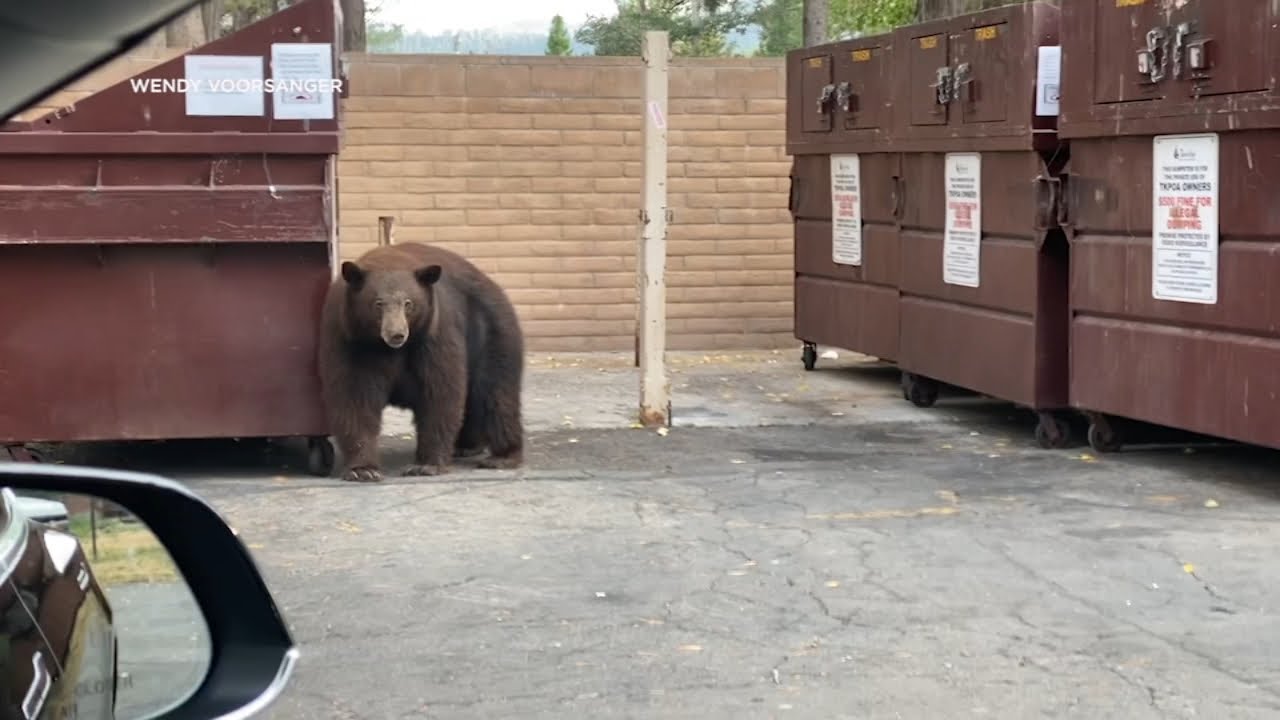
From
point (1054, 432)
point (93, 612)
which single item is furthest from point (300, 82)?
point (93, 612)

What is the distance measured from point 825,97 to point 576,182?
2582 mm

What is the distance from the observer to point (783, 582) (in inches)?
269

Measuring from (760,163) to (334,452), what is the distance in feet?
21.8

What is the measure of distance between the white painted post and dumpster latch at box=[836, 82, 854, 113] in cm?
235

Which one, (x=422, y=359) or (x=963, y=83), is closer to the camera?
(x=422, y=359)

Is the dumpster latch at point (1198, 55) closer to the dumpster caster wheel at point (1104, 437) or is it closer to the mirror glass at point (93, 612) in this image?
the dumpster caster wheel at point (1104, 437)

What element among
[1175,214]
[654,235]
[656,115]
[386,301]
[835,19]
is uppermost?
[835,19]

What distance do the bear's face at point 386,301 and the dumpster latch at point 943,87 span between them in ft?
12.4

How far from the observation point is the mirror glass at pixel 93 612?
2.06 metres

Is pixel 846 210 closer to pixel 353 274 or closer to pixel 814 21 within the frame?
pixel 353 274

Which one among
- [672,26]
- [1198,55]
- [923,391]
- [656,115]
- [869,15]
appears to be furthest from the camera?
[672,26]

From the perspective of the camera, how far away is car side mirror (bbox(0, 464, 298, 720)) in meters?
2.14

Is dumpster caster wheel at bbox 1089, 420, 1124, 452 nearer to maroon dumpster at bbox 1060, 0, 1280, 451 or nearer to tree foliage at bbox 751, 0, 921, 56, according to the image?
maroon dumpster at bbox 1060, 0, 1280, 451

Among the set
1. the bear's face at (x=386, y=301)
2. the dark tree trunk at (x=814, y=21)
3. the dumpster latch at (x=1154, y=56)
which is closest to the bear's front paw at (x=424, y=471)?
the bear's face at (x=386, y=301)
